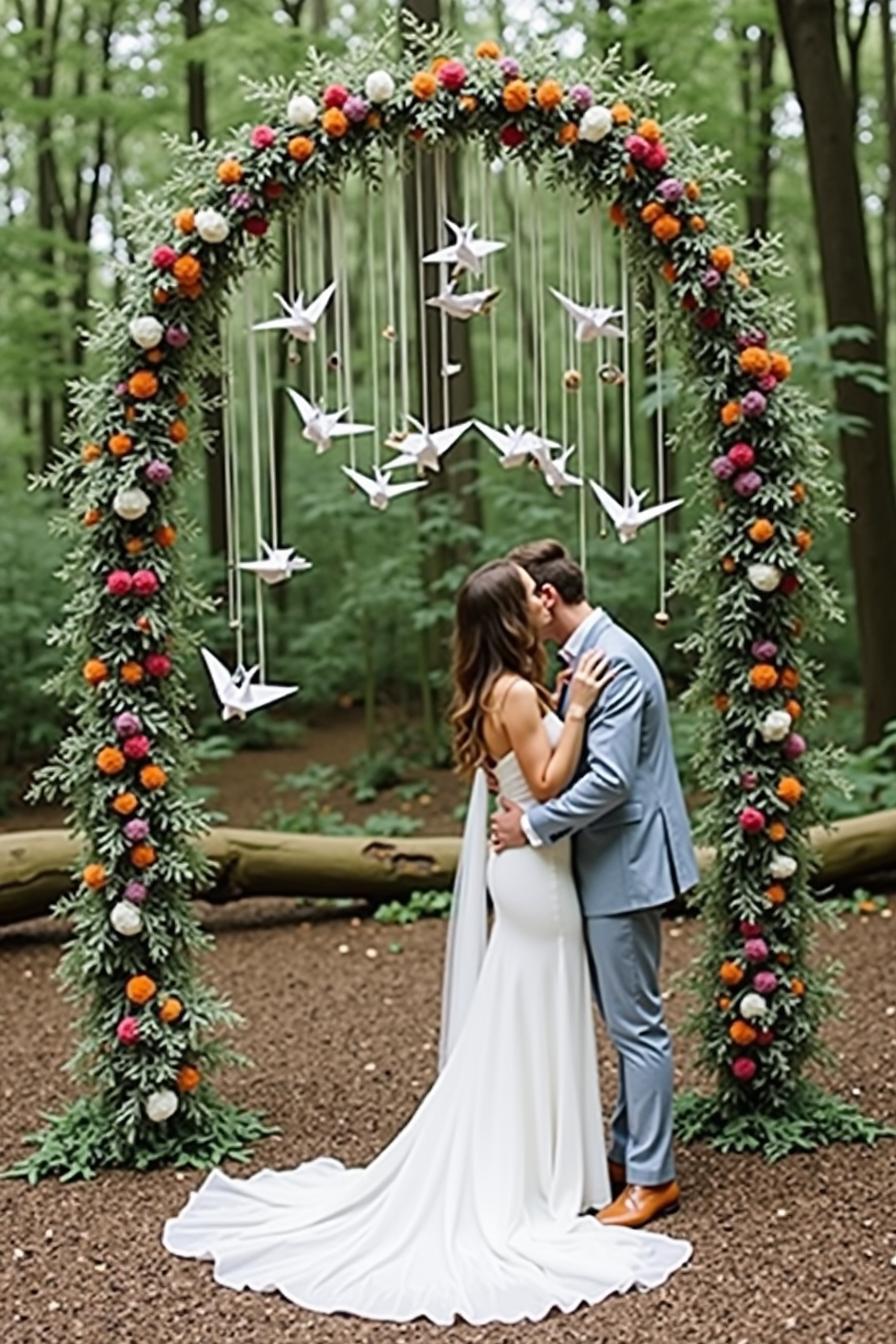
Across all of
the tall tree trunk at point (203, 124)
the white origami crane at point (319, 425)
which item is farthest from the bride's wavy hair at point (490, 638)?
the tall tree trunk at point (203, 124)

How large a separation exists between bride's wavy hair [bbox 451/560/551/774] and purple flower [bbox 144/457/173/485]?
3.49 ft

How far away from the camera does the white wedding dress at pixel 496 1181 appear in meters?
4.29

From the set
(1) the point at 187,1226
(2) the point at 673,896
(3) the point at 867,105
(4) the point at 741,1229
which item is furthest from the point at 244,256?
(3) the point at 867,105

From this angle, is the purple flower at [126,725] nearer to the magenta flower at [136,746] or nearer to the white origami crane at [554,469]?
the magenta flower at [136,746]

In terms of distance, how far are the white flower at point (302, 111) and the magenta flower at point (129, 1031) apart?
9.26ft

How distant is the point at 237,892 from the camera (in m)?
8.24

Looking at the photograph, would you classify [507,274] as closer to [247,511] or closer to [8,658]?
[247,511]

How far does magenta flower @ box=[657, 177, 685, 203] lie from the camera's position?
4.96m

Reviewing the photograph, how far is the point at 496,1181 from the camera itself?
4.51 metres

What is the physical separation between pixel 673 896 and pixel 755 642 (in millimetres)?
927

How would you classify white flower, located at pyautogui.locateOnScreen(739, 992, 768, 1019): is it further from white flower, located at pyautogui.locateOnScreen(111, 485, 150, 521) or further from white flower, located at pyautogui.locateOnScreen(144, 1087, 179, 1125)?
white flower, located at pyautogui.locateOnScreen(111, 485, 150, 521)

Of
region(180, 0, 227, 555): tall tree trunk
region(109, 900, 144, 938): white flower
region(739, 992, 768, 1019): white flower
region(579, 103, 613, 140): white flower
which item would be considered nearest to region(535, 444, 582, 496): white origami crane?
region(579, 103, 613, 140): white flower

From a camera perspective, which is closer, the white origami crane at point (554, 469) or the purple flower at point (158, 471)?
the white origami crane at point (554, 469)

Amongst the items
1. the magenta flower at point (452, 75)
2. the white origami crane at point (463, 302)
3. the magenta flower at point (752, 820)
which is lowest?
the magenta flower at point (752, 820)
